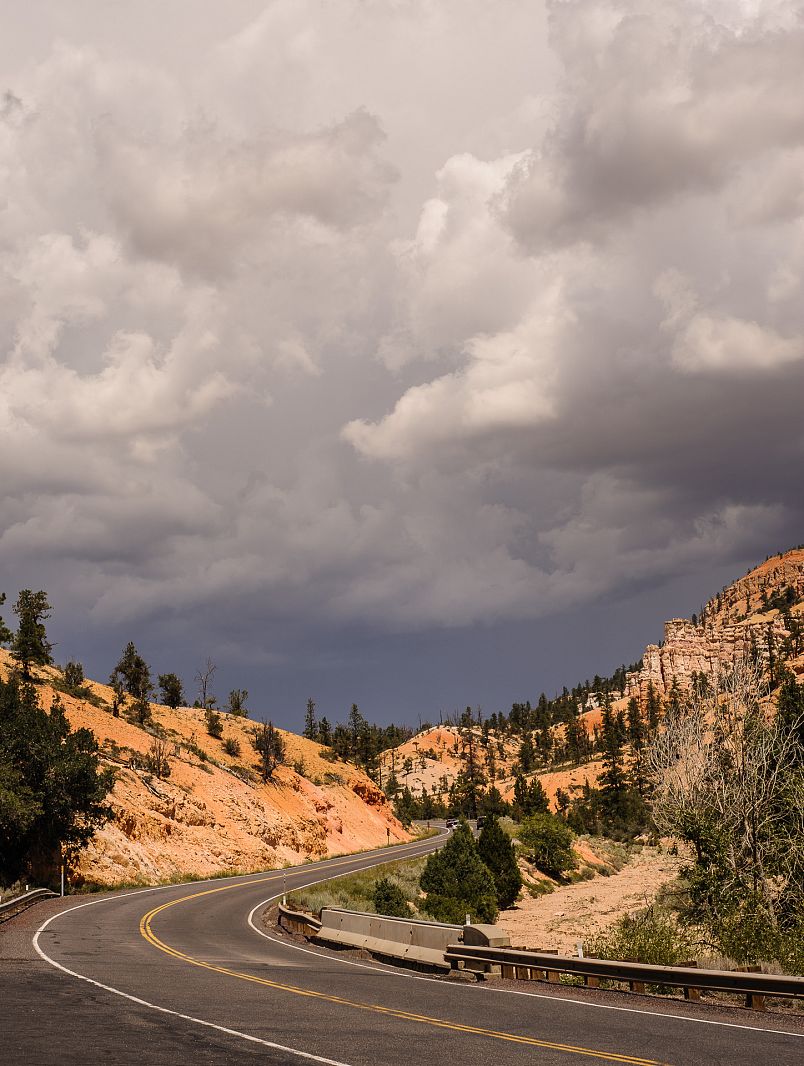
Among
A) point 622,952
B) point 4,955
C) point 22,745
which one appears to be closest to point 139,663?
point 22,745

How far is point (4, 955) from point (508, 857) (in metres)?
43.3

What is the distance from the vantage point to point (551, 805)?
147 meters

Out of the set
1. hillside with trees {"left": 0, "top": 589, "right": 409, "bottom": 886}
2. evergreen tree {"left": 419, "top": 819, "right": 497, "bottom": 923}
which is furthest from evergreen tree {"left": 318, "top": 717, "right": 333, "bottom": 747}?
evergreen tree {"left": 419, "top": 819, "right": 497, "bottom": 923}

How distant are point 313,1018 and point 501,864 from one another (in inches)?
1913

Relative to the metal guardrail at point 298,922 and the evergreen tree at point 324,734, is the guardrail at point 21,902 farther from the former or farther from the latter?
the evergreen tree at point 324,734

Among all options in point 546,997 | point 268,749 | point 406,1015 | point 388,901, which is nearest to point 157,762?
point 268,749

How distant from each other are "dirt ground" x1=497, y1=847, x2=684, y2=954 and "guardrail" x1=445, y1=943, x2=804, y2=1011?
663 inches

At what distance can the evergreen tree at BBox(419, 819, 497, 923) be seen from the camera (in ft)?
161

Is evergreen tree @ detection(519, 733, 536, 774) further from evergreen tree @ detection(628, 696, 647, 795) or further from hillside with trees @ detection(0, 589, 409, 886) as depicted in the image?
hillside with trees @ detection(0, 589, 409, 886)

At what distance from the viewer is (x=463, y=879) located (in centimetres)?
5062

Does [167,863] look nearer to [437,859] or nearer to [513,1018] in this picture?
[437,859]

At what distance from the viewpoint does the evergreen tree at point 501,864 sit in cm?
5862

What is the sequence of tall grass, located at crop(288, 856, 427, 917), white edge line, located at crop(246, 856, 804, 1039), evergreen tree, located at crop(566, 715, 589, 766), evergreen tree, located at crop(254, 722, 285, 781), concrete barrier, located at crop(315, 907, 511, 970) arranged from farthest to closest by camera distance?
1. evergreen tree, located at crop(566, 715, 589, 766)
2. evergreen tree, located at crop(254, 722, 285, 781)
3. tall grass, located at crop(288, 856, 427, 917)
4. concrete barrier, located at crop(315, 907, 511, 970)
5. white edge line, located at crop(246, 856, 804, 1039)

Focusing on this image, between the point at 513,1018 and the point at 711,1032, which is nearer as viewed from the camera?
the point at 711,1032
